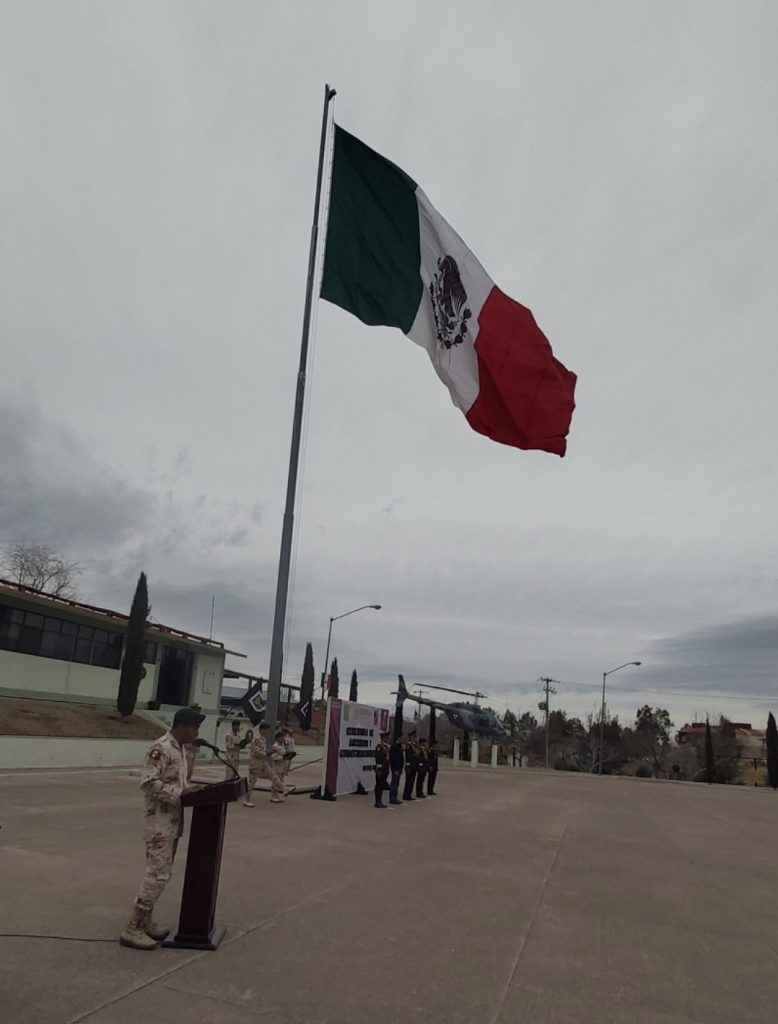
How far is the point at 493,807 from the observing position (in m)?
17.1

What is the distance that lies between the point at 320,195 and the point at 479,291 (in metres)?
4.73

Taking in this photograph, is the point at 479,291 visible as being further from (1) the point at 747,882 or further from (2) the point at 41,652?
(2) the point at 41,652

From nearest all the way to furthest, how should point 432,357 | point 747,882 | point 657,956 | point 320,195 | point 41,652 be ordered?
1. point 657,956
2. point 747,882
3. point 432,357
4. point 320,195
5. point 41,652

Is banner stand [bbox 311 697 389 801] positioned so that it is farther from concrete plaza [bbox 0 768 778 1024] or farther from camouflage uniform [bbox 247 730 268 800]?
concrete plaza [bbox 0 768 778 1024]

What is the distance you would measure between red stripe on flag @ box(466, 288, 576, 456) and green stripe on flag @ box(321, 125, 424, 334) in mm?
1534

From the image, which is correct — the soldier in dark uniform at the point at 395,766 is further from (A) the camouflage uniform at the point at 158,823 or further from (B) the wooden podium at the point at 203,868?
(A) the camouflage uniform at the point at 158,823

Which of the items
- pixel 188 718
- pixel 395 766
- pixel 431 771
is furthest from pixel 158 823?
pixel 431 771

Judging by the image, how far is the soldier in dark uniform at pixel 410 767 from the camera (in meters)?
17.5

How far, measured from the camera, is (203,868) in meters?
4.86

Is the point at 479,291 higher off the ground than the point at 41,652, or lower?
higher

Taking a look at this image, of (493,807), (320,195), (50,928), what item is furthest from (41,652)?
(50,928)

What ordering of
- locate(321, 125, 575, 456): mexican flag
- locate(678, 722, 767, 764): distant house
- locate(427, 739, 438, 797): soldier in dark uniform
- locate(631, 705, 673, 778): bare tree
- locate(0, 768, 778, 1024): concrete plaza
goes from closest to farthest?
locate(0, 768, 778, 1024): concrete plaza < locate(321, 125, 575, 456): mexican flag < locate(427, 739, 438, 797): soldier in dark uniform < locate(631, 705, 673, 778): bare tree < locate(678, 722, 767, 764): distant house

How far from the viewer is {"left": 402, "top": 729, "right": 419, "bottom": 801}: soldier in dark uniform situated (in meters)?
17.5

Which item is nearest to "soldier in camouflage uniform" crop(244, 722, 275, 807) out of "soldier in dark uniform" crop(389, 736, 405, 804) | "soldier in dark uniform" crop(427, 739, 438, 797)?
"soldier in dark uniform" crop(389, 736, 405, 804)
